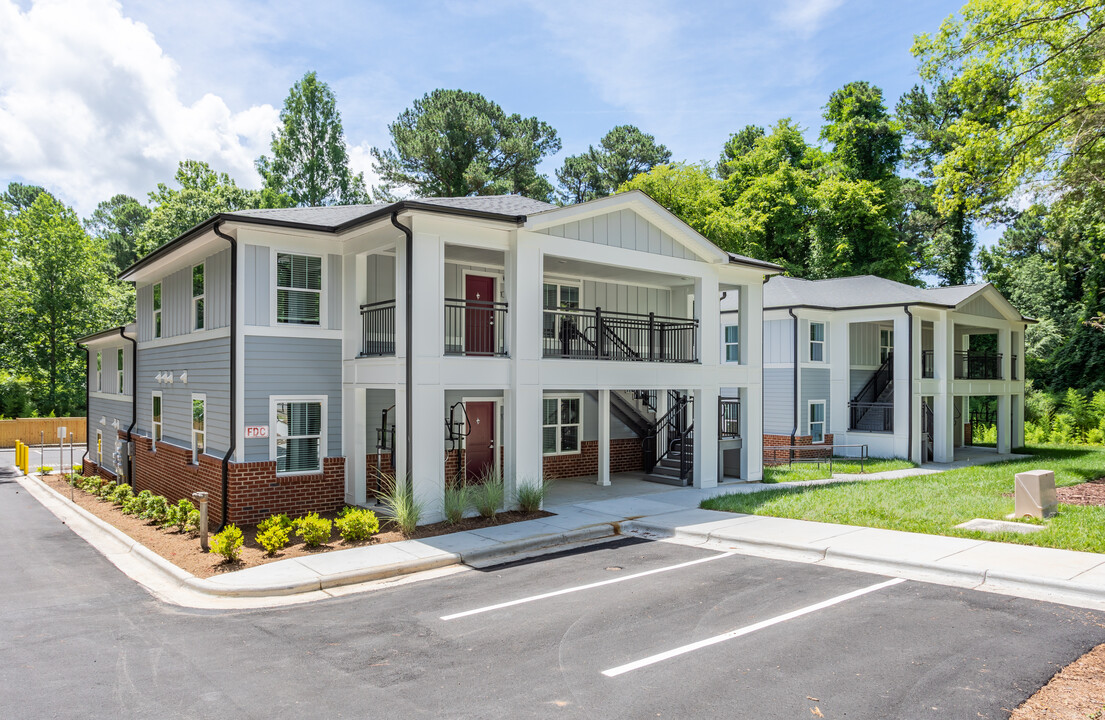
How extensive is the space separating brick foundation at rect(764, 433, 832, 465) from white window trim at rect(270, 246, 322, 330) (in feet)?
49.8

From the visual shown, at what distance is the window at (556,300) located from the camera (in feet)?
55.8

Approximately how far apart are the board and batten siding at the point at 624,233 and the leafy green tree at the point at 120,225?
51787mm

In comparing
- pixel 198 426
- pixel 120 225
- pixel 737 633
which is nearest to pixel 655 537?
pixel 737 633

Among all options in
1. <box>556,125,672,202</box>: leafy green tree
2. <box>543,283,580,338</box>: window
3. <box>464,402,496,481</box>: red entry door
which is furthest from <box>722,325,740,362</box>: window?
<box>556,125,672,202</box>: leafy green tree

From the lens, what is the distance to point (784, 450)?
22984 millimetres

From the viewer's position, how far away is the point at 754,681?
6008mm

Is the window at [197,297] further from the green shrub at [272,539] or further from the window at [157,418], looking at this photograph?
the green shrub at [272,539]

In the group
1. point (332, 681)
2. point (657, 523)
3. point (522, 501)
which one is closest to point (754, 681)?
point (332, 681)

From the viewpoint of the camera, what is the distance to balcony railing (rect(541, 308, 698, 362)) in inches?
613

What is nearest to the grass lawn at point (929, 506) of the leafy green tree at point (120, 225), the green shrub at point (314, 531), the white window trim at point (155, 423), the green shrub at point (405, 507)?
the green shrub at point (405, 507)

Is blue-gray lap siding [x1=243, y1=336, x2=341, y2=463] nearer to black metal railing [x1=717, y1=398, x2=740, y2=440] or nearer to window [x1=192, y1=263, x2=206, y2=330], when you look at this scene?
window [x1=192, y1=263, x2=206, y2=330]

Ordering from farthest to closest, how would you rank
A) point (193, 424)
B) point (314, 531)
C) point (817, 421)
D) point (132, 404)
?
point (817, 421)
point (132, 404)
point (193, 424)
point (314, 531)

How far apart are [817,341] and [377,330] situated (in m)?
16.5

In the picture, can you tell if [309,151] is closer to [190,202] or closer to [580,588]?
[190,202]
